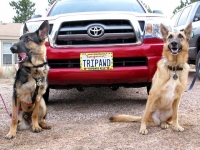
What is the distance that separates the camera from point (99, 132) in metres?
3.30

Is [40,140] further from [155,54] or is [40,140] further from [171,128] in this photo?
[155,54]

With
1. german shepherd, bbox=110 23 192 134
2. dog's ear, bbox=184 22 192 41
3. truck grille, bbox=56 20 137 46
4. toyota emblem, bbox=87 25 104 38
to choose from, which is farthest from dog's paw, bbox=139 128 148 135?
toyota emblem, bbox=87 25 104 38

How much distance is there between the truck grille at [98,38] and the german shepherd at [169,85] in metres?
0.63

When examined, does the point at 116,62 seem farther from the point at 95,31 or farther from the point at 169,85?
the point at 169,85

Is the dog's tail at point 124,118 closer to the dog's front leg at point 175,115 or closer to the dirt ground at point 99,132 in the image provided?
the dirt ground at point 99,132

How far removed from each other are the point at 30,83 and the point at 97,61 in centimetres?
106

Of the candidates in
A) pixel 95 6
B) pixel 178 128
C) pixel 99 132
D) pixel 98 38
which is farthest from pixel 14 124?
pixel 95 6

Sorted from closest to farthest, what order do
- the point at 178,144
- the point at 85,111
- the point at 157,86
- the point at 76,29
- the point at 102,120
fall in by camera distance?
the point at 178,144
the point at 157,86
the point at 102,120
the point at 76,29
the point at 85,111

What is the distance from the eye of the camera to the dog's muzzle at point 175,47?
11.2ft

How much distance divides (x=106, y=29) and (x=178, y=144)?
191 centimetres

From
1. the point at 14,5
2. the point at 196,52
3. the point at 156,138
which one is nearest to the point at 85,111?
the point at 156,138

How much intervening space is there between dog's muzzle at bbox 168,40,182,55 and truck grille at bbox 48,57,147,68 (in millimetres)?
701

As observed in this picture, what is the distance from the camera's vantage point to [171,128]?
3488 millimetres

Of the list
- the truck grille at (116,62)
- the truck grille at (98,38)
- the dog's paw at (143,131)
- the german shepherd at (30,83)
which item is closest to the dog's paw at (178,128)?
the dog's paw at (143,131)
